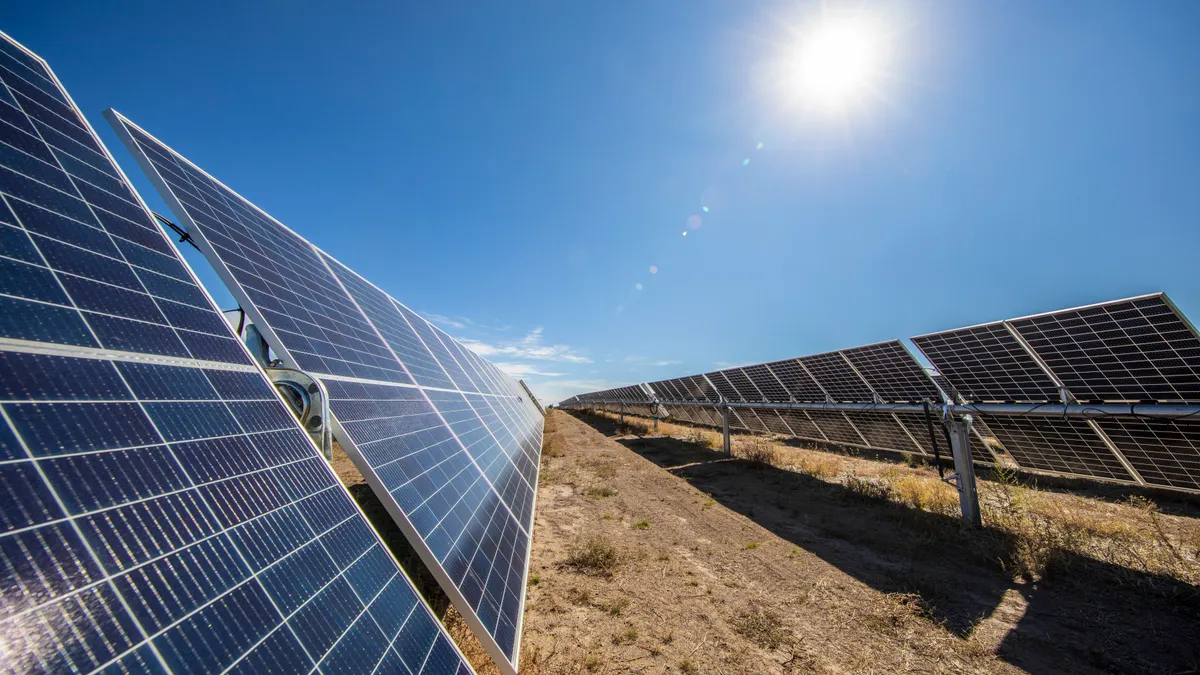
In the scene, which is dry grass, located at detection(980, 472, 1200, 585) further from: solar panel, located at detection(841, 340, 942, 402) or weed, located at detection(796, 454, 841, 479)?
weed, located at detection(796, 454, 841, 479)

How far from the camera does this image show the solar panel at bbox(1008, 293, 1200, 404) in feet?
24.7

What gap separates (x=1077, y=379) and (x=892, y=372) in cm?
445

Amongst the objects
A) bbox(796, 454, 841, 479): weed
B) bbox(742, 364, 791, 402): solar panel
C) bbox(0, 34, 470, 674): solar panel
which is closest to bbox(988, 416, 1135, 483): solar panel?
bbox(796, 454, 841, 479): weed

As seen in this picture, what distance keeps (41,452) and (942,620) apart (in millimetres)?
9881

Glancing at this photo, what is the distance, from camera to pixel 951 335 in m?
11.0

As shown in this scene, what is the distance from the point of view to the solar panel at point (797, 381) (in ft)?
56.2

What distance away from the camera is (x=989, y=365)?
10.4 m

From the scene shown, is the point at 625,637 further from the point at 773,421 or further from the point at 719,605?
the point at 773,421

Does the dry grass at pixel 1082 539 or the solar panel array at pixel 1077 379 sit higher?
the solar panel array at pixel 1077 379

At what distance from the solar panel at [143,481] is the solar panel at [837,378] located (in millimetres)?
15918

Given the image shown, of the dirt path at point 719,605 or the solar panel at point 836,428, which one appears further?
the solar panel at point 836,428

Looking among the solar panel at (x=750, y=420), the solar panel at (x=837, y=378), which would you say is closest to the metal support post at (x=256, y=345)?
the solar panel at (x=837, y=378)

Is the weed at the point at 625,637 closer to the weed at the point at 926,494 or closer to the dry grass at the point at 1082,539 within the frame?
the dry grass at the point at 1082,539

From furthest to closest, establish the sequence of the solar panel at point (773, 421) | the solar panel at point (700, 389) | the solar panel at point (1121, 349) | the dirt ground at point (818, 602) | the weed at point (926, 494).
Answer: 1. the solar panel at point (700, 389)
2. the solar panel at point (773, 421)
3. the weed at point (926, 494)
4. the solar panel at point (1121, 349)
5. the dirt ground at point (818, 602)
